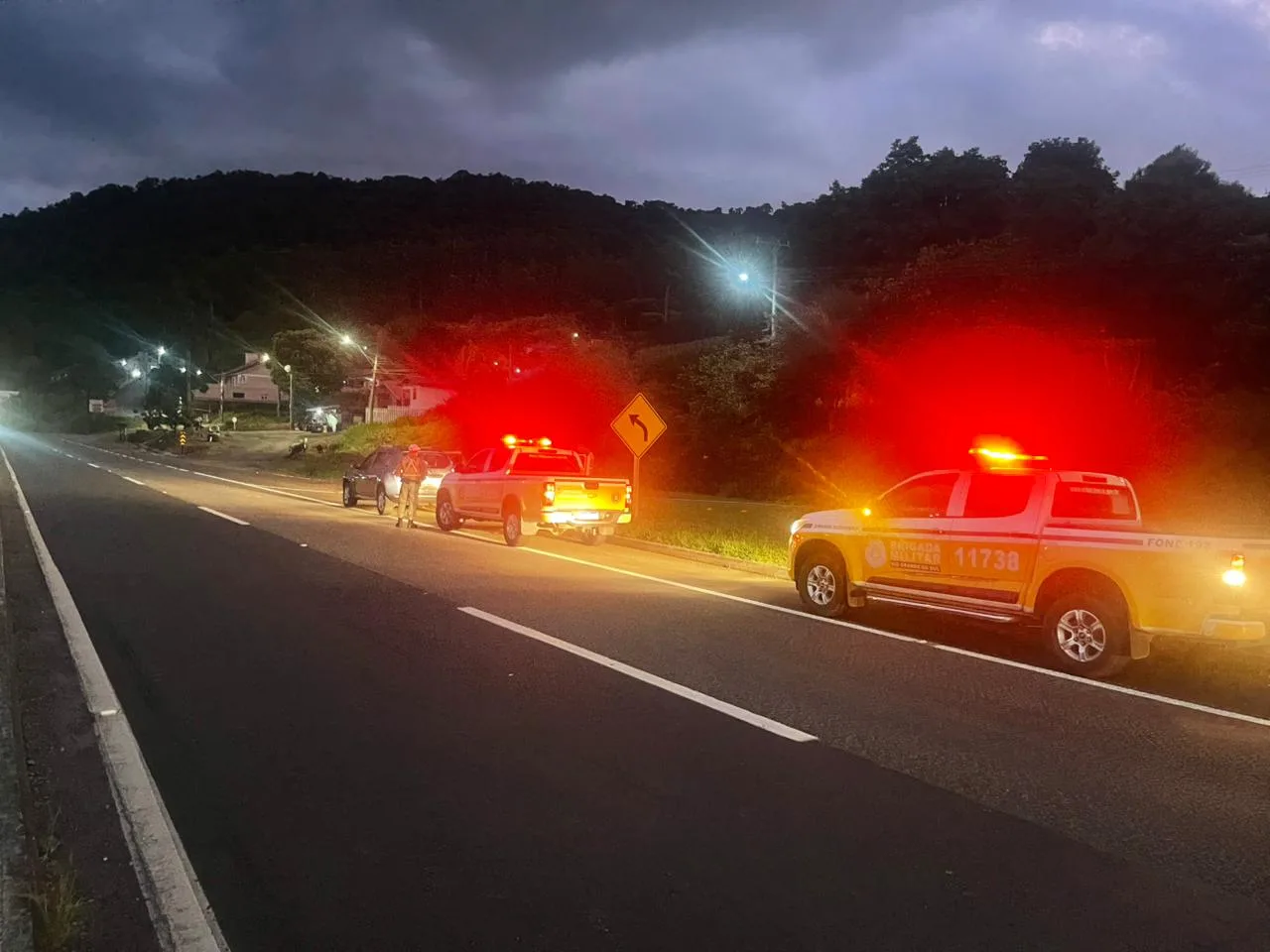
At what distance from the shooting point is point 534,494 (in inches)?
730

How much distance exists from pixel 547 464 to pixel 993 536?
451 inches

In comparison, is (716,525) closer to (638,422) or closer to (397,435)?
(638,422)

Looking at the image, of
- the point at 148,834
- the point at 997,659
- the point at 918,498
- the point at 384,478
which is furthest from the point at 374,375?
the point at 148,834

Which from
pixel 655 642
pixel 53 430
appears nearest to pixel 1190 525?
pixel 655 642

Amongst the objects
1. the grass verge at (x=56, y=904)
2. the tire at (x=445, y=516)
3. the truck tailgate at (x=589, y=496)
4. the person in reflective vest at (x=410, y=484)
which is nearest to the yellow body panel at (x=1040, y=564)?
the truck tailgate at (x=589, y=496)

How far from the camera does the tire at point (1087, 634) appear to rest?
29.7 feet

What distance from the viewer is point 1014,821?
5449 mm

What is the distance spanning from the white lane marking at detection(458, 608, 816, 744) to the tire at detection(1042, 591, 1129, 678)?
348 centimetres

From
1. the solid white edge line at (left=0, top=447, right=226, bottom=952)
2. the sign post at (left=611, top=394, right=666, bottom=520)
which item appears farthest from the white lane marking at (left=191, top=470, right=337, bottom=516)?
the solid white edge line at (left=0, top=447, right=226, bottom=952)

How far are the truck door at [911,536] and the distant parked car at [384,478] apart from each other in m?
14.8

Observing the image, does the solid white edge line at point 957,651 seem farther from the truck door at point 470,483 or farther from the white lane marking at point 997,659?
the truck door at point 470,483

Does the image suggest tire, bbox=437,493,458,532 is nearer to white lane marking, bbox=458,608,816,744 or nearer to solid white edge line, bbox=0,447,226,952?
white lane marking, bbox=458,608,816,744

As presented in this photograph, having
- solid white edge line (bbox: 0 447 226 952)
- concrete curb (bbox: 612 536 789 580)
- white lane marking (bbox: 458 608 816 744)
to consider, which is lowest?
solid white edge line (bbox: 0 447 226 952)

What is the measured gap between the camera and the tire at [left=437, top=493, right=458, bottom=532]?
2162cm
